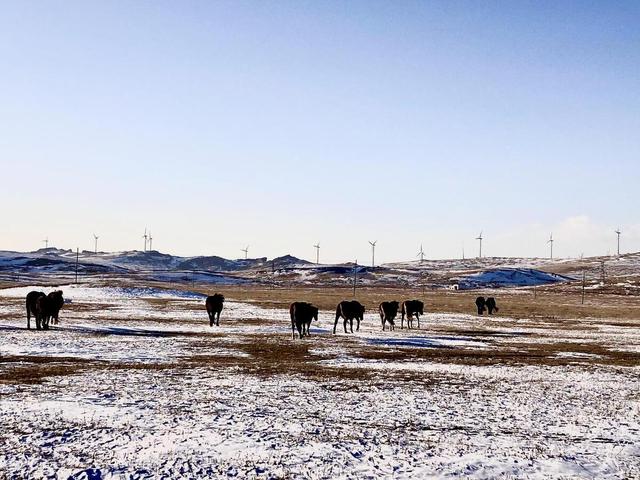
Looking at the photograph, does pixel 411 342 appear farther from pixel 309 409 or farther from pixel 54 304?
pixel 54 304

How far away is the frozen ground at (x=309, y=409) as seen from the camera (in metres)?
11.6

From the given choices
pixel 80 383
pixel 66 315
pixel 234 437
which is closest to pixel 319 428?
pixel 234 437

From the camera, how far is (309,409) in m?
15.7

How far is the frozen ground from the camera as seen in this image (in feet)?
38.0

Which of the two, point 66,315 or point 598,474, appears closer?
point 598,474

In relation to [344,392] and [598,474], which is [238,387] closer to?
[344,392]

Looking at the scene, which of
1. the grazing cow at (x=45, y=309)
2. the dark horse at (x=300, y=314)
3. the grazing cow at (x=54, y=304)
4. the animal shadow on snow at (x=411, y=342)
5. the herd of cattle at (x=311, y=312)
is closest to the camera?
the animal shadow on snow at (x=411, y=342)

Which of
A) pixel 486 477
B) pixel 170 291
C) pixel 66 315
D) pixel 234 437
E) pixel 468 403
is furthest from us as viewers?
pixel 170 291

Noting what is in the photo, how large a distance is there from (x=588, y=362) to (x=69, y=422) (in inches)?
833

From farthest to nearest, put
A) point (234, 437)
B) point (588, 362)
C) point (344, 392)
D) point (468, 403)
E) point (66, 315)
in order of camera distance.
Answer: point (66, 315), point (588, 362), point (344, 392), point (468, 403), point (234, 437)

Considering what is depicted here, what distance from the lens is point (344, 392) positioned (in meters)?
18.1

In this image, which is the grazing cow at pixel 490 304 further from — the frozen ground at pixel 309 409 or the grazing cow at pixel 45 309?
the grazing cow at pixel 45 309

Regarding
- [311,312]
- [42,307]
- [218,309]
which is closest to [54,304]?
[42,307]

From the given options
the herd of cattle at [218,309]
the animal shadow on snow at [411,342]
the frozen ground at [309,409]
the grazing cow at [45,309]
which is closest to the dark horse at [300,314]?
the herd of cattle at [218,309]
